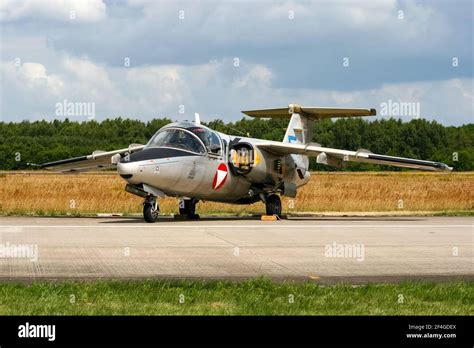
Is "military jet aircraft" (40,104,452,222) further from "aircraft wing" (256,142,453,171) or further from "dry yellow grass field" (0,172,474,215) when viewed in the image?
"dry yellow grass field" (0,172,474,215)

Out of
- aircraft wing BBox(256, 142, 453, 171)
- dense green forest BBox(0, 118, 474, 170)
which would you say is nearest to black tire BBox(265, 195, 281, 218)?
aircraft wing BBox(256, 142, 453, 171)

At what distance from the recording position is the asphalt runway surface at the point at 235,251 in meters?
14.0

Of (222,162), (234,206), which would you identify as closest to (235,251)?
(222,162)

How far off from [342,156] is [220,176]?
4.17 m

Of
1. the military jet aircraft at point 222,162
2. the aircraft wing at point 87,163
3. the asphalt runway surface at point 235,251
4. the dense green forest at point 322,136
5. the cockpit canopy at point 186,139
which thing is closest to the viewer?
the asphalt runway surface at point 235,251

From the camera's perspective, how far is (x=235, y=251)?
56.2 feet

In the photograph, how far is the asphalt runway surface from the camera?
45.8ft

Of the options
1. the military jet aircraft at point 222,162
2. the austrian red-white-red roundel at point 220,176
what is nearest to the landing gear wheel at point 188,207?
the military jet aircraft at point 222,162

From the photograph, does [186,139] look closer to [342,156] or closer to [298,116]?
[342,156]

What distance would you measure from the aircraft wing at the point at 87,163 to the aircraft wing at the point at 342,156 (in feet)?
17.1

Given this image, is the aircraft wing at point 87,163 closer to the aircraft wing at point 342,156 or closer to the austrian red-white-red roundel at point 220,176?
the austrian red-white-red roundel at point 220,176
